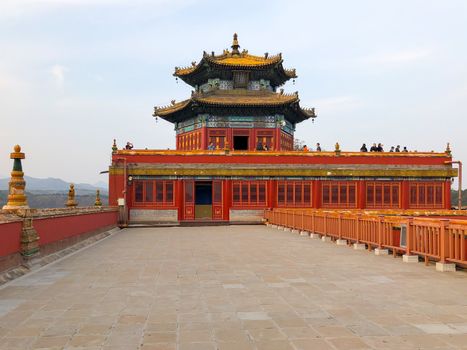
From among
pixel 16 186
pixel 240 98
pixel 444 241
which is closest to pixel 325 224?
pixel 444 241

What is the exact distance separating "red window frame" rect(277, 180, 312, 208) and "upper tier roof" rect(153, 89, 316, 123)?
7013 millimetres

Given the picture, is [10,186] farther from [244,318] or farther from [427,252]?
[427,252]

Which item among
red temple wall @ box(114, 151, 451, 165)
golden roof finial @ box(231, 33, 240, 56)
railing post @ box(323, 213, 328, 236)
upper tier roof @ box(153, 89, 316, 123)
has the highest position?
golden roof finial @ box(231, 33, 240, 56)

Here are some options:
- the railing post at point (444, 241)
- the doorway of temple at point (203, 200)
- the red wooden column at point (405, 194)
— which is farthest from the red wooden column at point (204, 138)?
the railing post at point (444, 241)

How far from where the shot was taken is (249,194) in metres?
30.2

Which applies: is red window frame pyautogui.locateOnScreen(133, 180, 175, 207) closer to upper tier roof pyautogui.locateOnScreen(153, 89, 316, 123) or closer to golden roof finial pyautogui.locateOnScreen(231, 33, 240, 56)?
upper tier roof pyautogui.locateOnScreen(153, 89, 316, 123)

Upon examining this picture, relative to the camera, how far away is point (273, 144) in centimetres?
3519

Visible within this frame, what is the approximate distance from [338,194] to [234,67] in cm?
1304

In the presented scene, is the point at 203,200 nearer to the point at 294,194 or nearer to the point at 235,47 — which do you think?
the point at 294,194

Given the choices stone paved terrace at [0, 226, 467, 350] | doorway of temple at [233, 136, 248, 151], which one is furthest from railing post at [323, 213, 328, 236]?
doorway of temple at [233, 136, 248, 151]

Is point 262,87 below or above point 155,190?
above

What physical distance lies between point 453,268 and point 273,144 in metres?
25.5

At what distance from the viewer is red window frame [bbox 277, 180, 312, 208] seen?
3034 cm

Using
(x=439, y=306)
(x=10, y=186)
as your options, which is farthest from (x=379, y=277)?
(x=10, y=186)
